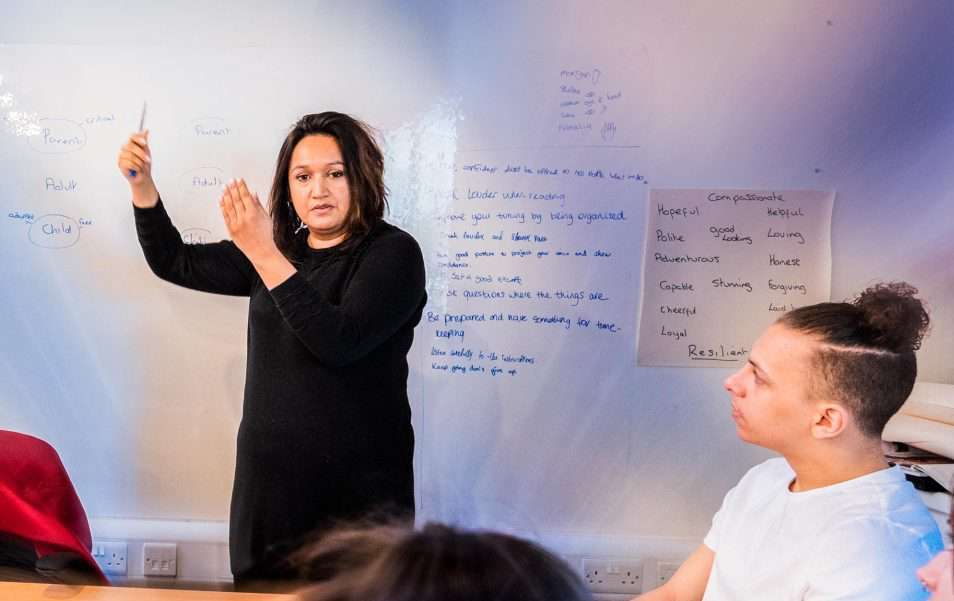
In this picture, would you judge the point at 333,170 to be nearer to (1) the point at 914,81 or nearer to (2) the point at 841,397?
(2) the point at 841,397

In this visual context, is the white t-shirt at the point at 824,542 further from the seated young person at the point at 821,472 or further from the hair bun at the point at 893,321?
the hair bun at the point at 893,321

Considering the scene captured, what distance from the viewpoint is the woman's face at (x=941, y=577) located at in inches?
41.6

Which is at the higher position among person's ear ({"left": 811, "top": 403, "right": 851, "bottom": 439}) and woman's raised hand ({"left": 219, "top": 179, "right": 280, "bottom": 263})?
woman's raised hand ({"left": 219, "top": 179, "right": 280, "bottom": 263})

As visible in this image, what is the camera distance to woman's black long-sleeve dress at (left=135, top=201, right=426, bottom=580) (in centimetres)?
207

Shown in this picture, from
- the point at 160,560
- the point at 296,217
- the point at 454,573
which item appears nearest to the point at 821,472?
the point at 454,573

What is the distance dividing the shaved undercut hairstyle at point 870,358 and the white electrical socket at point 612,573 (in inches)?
47.1

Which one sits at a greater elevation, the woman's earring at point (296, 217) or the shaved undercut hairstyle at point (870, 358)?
the woman's earring at point (296, 217)

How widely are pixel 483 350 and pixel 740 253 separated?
784 millimetres

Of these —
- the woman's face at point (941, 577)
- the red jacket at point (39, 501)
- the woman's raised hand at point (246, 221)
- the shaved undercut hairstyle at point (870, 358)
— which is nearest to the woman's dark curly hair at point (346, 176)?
the woman's raised hand at point (246, 221)

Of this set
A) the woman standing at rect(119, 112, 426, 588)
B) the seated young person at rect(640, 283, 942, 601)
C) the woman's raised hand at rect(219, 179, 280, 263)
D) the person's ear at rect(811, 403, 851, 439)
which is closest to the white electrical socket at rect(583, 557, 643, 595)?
the woman standing at rect(119, 112, 426, 588)

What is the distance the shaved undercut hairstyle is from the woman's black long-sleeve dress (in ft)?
2.98

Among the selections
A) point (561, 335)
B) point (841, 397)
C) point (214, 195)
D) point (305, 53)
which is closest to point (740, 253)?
point (561, 335)

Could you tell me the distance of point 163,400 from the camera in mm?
2650

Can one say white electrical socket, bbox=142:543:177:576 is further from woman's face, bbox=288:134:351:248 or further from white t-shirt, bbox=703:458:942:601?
white t-shirt, bbox=703:458:942:601
